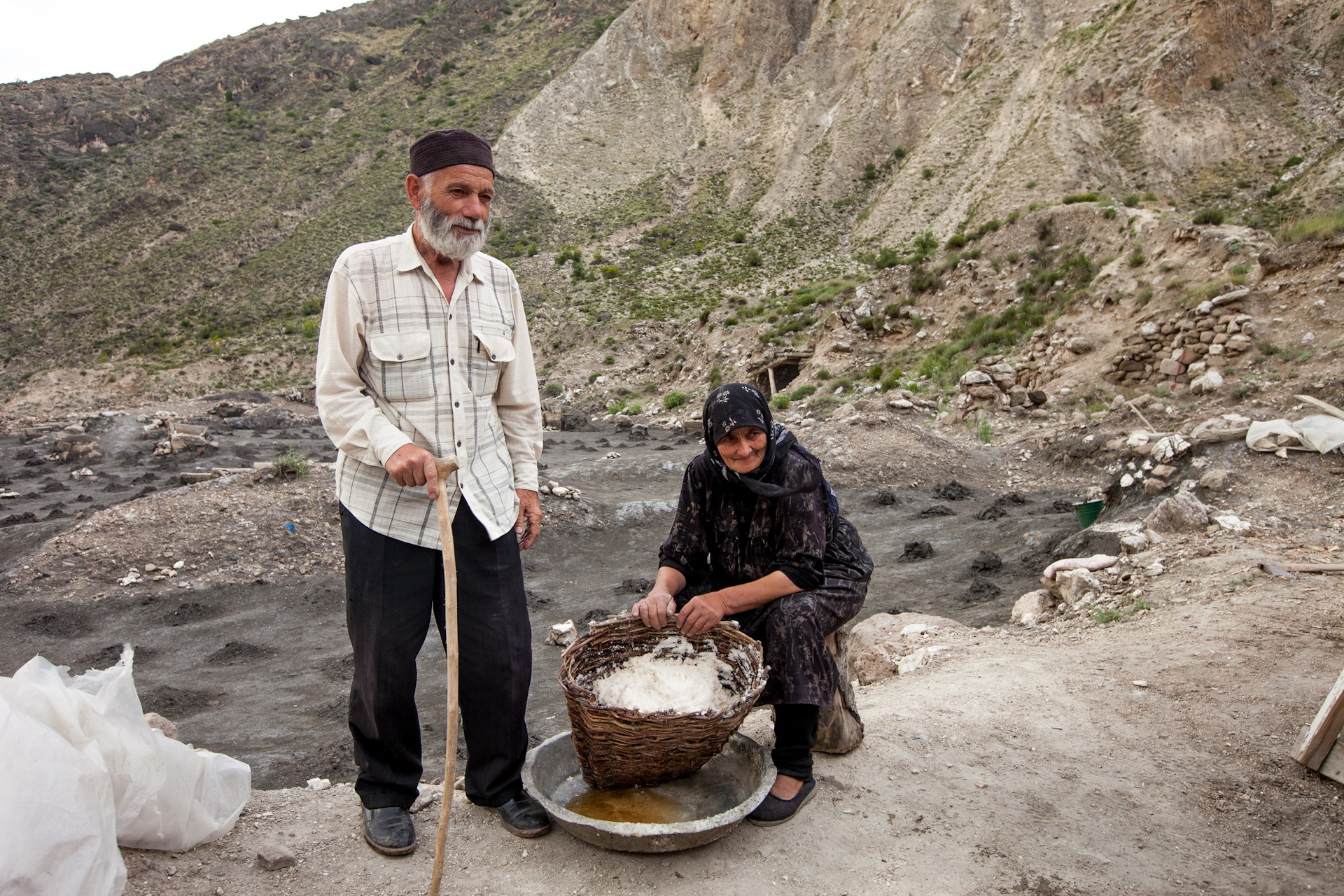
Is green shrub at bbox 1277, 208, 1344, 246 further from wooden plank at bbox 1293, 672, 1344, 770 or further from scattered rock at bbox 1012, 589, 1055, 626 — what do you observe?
wooden plank at bbox 1293, 672, 1344, 770

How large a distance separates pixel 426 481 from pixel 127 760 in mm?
1052

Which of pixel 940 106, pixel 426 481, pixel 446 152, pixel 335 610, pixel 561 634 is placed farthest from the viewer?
pixel 940 106

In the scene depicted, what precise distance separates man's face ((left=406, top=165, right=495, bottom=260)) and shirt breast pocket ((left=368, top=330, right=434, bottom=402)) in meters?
0.26

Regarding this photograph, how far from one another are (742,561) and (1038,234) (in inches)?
615

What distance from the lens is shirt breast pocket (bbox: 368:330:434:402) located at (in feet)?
7.02

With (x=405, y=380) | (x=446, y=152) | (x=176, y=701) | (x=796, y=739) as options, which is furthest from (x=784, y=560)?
(x=176, y=701)

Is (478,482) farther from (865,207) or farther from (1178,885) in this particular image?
(865,207)

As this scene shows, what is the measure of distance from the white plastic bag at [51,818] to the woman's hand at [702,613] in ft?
4.94

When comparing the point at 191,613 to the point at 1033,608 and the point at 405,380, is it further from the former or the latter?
the point at 1033,608

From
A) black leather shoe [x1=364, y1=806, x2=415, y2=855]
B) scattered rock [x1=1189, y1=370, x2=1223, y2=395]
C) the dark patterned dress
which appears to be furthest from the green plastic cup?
black leather shoe [x1=364, y1=806, x2=415, y2=855]

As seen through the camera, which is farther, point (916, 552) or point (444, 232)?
point (916, 552)

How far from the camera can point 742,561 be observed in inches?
104

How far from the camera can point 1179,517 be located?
516 centimetres

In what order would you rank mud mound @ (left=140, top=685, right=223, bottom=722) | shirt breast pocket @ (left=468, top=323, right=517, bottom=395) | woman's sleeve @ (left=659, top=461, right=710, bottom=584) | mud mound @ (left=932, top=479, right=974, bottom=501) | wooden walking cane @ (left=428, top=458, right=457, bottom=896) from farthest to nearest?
1. mud mound @ (left=932, top=479, right=974, bottom=501)
2. mud mound @ (left=140, top=685, right=223, bottom=722)
3. woman's sleeve @ (left=659, top=461, right=710, bottom=584)
4. shirt breast pocket @ (left=468, top=323, right=517, bottom=395)
5. wooden walking cane @ (left=428, top=458, right=457, bottom=896)
